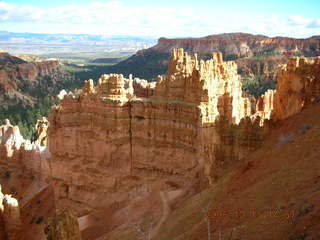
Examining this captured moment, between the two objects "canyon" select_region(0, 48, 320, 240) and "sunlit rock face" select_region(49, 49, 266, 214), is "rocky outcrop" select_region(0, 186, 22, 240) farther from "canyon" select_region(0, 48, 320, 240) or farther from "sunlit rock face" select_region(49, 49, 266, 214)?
"sunlit rock face" select_region(49, 49, 266, 214)

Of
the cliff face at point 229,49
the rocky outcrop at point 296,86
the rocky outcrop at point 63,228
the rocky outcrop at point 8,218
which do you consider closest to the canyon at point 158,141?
the rocky outcrop at point 296,86

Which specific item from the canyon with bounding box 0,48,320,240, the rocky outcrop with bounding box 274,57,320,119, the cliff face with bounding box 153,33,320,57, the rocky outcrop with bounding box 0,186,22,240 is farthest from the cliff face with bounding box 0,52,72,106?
the rocky outcrop with bounding box 274,57,320,119

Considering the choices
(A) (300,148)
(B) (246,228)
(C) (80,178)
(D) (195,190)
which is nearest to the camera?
(B) (246,228)

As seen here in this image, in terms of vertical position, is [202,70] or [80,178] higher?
[202,70]

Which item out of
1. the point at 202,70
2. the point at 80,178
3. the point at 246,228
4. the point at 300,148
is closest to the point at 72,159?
the point at 80,178

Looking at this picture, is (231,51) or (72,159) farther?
(231,51)

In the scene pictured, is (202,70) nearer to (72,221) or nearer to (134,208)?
(134,208)
